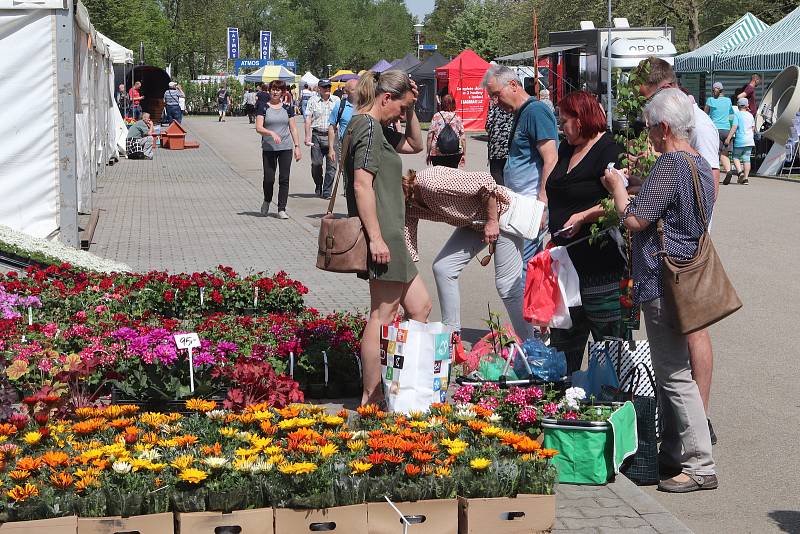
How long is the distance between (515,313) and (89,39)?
40.5ft

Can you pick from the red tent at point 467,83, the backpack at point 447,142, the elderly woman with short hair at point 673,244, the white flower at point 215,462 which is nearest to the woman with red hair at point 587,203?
the elderly woman with short hair at point 673,244

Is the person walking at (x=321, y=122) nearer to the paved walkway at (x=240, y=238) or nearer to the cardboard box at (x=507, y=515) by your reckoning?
the paved walkway at (x=240, y=238)

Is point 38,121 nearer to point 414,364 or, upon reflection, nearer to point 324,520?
point 414,364

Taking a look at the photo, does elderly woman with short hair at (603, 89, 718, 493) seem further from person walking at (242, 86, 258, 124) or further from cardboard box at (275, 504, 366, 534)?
person walking at (242, 86, 258, 124)

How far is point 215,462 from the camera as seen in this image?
425 cm

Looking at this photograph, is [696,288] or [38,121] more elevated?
[38,121]

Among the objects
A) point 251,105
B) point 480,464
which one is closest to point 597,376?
point 480,464

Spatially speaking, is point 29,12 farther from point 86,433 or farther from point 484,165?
point 484,165

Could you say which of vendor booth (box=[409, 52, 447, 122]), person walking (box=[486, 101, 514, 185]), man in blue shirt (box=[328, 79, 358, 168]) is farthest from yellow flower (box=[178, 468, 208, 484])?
vendor booth (box=[409, 52, 447, 122])

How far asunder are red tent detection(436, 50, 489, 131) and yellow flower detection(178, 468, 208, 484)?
129ft

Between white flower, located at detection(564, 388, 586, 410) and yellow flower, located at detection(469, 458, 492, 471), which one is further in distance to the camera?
white flower, located at detection(564, 388, 586, 410)

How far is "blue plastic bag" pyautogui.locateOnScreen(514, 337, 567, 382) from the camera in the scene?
6211mm

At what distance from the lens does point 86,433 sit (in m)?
4.81

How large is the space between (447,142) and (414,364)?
6061 millimetres
